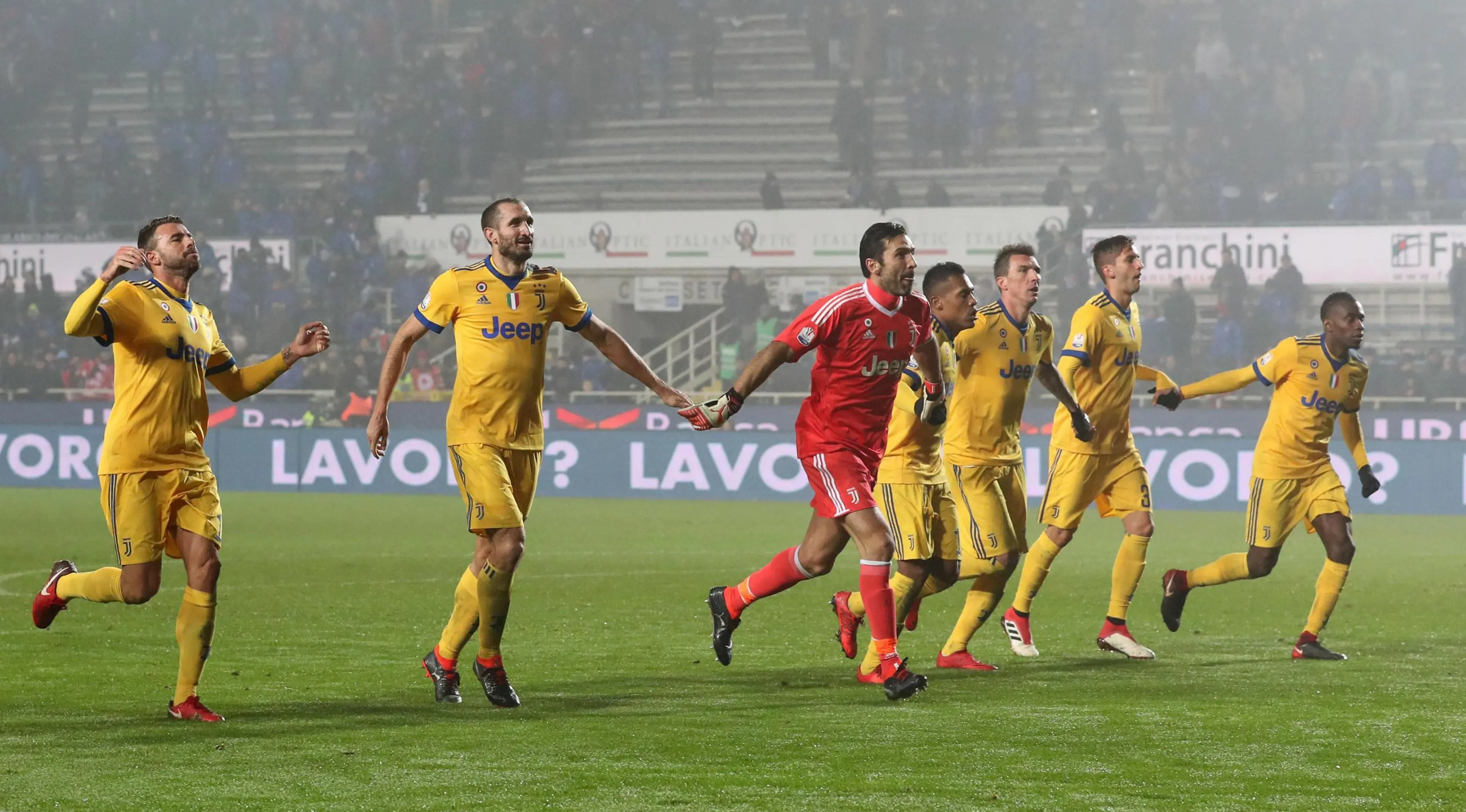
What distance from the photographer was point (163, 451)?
20.4 feet

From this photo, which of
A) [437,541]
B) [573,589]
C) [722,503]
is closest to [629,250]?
[722,503]

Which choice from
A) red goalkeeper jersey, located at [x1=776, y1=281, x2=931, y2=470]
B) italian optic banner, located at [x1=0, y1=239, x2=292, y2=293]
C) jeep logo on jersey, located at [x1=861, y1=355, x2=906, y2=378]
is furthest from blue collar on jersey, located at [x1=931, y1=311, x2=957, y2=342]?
italian optic banner, located at [x1=0, y1=239, x2=292, y2=293]

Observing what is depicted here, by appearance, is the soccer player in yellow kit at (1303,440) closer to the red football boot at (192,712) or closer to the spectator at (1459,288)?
the red football boot at (192,712)

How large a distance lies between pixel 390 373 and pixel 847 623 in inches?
97.6

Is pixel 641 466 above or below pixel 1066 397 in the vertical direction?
below

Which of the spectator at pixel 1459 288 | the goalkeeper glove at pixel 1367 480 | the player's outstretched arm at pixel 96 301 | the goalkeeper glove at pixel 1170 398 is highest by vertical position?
the spectator at pixel 1459 288

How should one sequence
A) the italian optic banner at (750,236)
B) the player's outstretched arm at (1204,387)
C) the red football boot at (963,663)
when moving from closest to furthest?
1. the red football boot at (963,663)
2. the player's outstretched arm at (1204,387)
3. the italian optic banner at (750,236)

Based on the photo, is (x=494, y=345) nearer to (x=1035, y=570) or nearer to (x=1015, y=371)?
(x=1015, y=371)

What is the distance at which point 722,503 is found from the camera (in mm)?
19734

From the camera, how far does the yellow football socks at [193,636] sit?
6113mm

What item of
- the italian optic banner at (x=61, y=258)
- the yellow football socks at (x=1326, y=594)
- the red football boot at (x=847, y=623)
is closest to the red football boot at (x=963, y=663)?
the red football boot at (x=847, y=623)

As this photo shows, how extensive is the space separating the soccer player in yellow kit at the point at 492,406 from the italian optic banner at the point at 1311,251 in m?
17.7

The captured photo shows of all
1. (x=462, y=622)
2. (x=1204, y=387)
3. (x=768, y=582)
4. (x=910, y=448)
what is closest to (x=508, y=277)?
(x=462, y=622)

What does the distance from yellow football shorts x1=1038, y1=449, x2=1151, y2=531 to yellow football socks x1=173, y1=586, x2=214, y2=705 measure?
4.24 m
